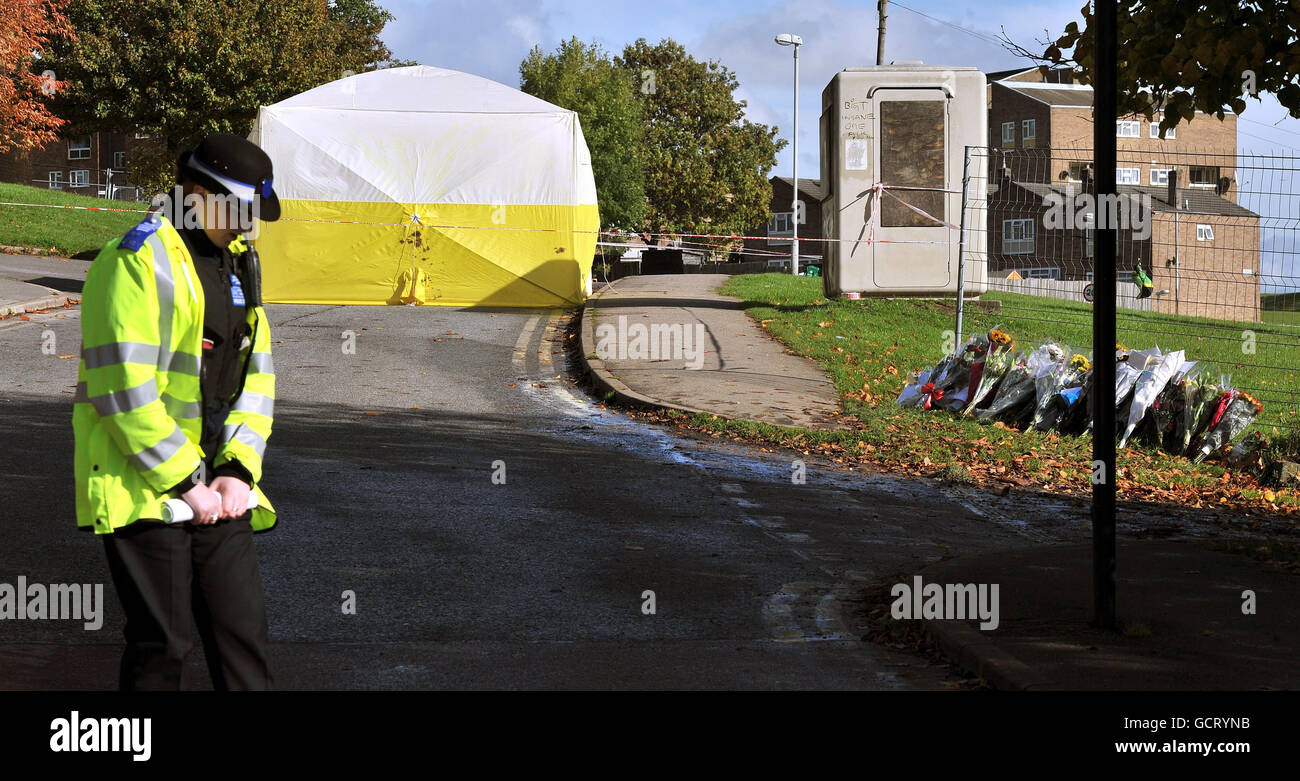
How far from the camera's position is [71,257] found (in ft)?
96.2

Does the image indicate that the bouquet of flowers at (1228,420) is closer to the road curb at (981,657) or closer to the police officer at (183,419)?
the road curb at (981,657)

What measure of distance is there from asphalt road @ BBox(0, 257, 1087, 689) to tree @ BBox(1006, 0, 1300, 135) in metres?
2.88

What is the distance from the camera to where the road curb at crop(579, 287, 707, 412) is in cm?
1236

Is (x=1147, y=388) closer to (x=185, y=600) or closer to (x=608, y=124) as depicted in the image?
(x=185, y=600)

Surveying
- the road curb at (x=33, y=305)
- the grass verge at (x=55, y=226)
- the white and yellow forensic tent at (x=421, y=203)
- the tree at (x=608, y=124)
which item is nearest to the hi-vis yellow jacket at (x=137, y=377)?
the road curb at (x=33, y=305)

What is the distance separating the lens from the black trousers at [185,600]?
3.22m

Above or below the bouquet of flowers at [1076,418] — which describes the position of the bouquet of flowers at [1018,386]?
above

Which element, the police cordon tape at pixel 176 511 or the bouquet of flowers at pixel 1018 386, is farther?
the bouquet of flowers at pixel 1018 386

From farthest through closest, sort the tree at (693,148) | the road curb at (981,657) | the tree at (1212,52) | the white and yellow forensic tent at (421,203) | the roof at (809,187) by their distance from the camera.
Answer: the roof at (809,187), the tree at (693,148), the white and yellow forensic tent at (421,203), the tree at (1212,52), the road curb at (981,657)

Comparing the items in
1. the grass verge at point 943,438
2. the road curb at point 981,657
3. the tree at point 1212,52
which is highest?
the tree at point 1212,52

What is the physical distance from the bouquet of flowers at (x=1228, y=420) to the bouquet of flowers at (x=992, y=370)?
1928mm

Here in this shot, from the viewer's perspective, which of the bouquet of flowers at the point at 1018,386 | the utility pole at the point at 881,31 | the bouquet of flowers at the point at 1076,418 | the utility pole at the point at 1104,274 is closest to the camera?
the utility pole at the point at 1104,274

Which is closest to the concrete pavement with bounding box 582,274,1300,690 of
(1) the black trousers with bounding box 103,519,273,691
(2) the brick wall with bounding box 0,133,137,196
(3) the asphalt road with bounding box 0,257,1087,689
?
(3) the asphalt road with bounding box 0,257,1087,689

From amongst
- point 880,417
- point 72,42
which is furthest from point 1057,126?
point 880,417
